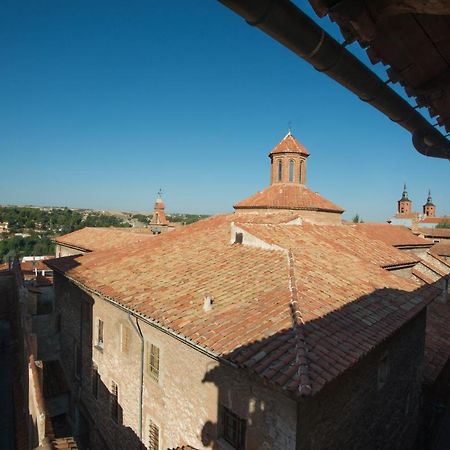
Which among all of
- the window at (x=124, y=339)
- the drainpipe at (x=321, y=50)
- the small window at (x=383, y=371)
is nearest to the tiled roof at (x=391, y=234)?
the small window at (x=383, y=371)

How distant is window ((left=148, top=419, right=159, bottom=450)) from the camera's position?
30.9 ft

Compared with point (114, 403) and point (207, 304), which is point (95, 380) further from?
point (207, 304)

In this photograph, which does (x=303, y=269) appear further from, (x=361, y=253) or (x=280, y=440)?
(x=361, y=253)

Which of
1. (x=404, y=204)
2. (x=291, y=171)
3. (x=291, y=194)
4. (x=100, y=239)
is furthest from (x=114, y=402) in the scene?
(x=404, y=204)

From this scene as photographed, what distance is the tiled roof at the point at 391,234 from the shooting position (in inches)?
939

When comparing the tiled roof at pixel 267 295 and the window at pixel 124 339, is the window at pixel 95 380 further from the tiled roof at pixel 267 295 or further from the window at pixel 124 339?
the tiled roof at pixel 267 295

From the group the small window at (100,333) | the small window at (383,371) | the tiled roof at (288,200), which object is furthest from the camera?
the tiled roof at (288,200)

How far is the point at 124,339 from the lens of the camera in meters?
10.7

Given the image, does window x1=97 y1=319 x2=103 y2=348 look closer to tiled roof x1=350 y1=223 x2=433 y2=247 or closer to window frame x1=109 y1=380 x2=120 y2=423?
window frame x1=109 y1=380 x2=120 y2=423

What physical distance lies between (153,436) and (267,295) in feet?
17.5

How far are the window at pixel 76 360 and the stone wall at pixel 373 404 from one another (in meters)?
11.1

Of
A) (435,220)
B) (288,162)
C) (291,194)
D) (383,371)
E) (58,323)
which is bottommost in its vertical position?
(58,323)

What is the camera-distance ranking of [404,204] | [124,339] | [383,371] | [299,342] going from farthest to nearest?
1. [404,204]
2. [124,339]
3. [383,371]
4. [299,342]

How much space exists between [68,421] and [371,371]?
1398cm
